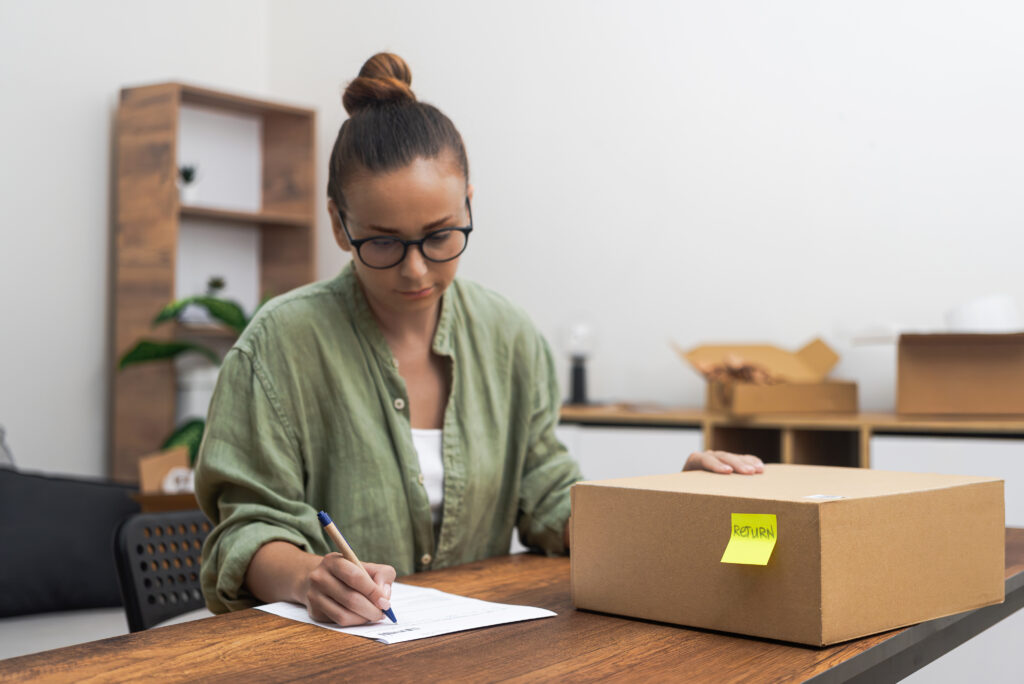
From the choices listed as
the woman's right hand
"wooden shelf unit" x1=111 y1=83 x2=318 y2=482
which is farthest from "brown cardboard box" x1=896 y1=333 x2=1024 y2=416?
"wooden shelf unit" x1=111 y1=83 x2=318 y2=482

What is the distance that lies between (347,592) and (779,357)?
2.12 m

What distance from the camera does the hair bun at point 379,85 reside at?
1440mm

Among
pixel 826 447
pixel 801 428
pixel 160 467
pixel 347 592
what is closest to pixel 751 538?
pixel 347 592

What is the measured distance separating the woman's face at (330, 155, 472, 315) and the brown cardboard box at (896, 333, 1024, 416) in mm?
1514

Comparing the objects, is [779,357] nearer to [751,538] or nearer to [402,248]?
[402,248]

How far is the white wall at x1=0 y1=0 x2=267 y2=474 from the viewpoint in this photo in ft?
12.1

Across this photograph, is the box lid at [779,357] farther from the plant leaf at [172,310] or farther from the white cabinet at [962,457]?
the plant leaf at [172,310]

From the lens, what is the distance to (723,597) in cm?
96

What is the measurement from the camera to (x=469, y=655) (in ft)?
2.92

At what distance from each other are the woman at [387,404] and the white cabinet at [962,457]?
1.16m

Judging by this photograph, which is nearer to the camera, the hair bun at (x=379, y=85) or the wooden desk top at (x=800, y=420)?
the hair bun at (x=379, y=85)

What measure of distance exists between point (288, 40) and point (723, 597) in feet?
13.4

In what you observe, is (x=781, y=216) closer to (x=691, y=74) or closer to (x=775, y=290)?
(x=775, y=290)

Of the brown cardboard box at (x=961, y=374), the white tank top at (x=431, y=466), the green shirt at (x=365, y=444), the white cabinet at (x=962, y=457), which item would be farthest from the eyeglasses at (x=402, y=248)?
the brown cardboard box at (x=961, y=374)
